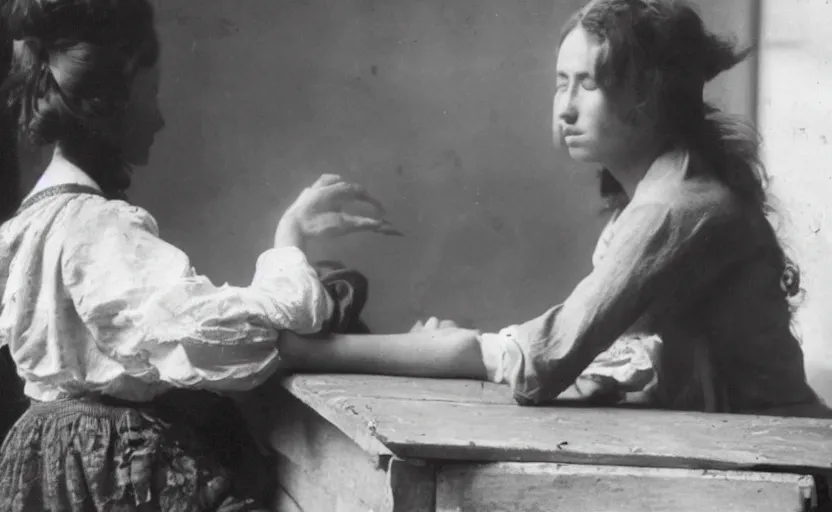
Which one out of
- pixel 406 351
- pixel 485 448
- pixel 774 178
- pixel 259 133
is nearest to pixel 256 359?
pixel 406 351

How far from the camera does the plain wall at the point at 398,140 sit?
160cm

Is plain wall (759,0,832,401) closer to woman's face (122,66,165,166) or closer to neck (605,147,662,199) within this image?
neck (605,147,662,199)

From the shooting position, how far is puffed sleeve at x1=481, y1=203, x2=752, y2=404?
1.40 meters

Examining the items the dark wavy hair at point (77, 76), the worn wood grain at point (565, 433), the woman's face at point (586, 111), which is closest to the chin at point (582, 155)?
A: the woman's face at point (586, 111)

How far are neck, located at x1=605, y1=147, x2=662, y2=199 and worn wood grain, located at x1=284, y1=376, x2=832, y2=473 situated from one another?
325mm

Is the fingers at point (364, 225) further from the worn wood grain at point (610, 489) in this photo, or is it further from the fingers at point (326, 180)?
the worn wood grain at point (610, 489)

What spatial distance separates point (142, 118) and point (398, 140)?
0.37m

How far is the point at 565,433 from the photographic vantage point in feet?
3.99

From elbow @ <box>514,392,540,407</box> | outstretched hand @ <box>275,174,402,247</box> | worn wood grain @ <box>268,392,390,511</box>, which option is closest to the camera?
worn wood grain @ <box>268,392,390,511</box>

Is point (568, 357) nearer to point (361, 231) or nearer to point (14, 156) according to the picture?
point (361, 231)

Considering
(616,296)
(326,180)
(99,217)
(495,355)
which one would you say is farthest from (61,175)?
(616,296)

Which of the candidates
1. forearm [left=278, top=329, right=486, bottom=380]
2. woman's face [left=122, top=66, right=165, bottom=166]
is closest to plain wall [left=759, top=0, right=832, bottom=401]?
forearm [left=278, top=329, right=486, bottom=380]

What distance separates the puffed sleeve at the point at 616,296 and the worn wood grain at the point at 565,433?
56 millimetres

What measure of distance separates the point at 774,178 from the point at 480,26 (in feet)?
1.59
